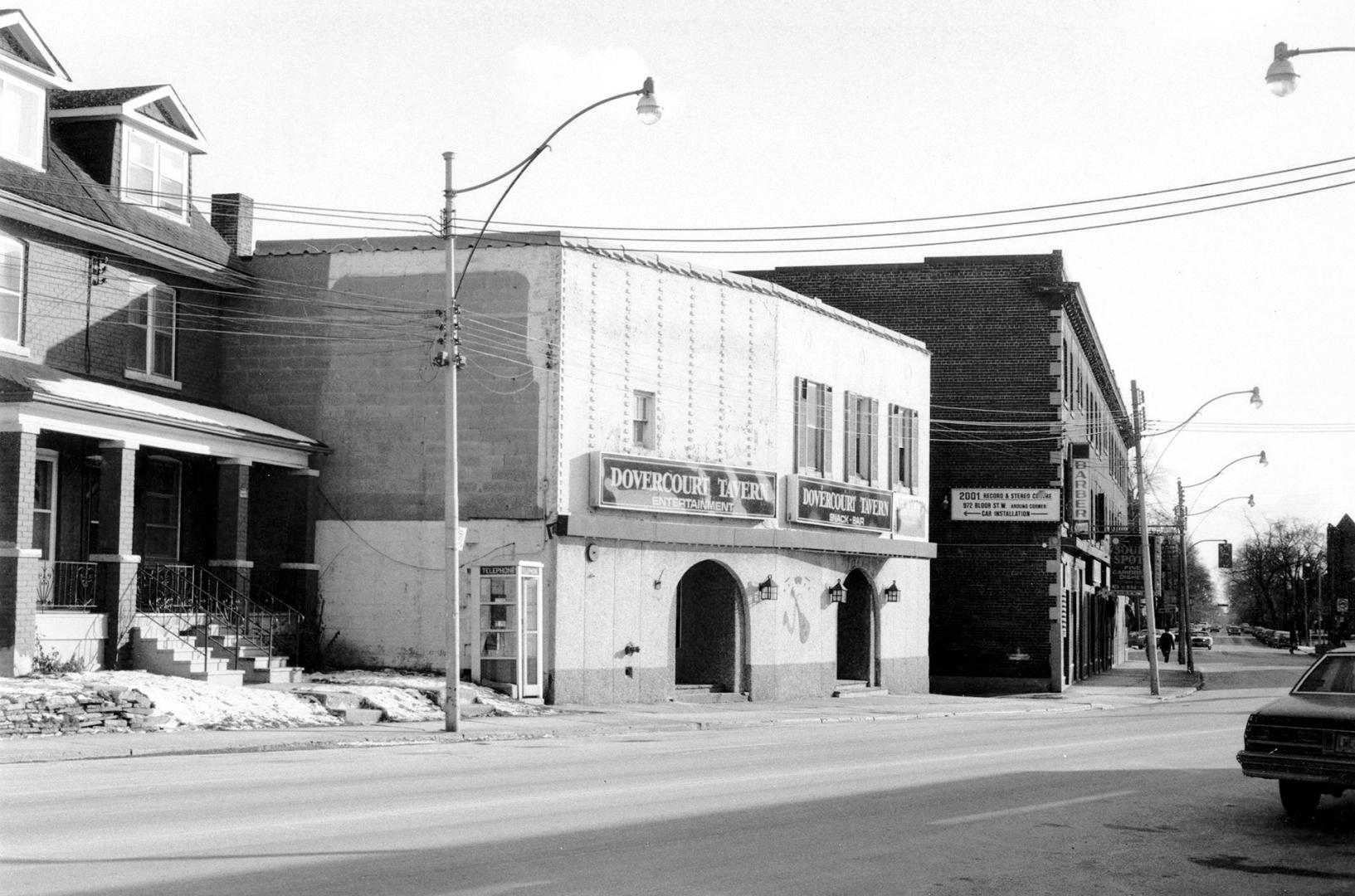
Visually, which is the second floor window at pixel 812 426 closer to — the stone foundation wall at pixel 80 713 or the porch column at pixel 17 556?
the stone foundation wall at pixel 80 713

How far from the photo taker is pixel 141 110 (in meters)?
27.8

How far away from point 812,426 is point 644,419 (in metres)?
5.74

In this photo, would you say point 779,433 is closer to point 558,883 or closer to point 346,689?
point 346,689

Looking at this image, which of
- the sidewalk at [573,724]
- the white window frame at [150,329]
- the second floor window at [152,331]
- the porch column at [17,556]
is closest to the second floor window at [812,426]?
the sidewalk at [573,724]

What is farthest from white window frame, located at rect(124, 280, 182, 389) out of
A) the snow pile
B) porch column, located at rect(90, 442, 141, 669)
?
the snow pile

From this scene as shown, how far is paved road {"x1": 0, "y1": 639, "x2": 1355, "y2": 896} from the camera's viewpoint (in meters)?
9.57

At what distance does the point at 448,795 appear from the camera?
1368cm

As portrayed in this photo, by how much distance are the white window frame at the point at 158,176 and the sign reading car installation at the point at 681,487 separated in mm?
9337

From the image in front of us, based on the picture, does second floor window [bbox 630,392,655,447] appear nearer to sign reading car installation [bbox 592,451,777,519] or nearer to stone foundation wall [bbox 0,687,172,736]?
sign reading car installation [bbox 592,451,777,519]

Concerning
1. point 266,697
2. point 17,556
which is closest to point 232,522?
point 266,697

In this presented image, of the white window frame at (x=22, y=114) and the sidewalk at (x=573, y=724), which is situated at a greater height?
the white window frame at (x=22, y=114)

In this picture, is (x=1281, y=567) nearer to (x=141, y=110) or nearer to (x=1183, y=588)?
(x=1183, y=588)

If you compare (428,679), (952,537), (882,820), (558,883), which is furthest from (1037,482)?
(558,883)

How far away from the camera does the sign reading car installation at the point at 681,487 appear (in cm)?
2894
